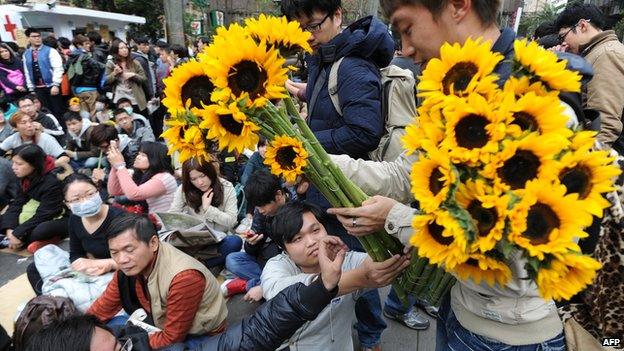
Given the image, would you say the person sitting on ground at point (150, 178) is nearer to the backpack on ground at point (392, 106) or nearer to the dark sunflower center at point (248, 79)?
the backpack on ground at point (392, 106)

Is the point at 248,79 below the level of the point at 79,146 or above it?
above

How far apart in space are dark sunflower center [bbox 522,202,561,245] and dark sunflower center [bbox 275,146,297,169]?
78 cm

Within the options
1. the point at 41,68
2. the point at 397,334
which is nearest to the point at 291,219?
the point at 397,334

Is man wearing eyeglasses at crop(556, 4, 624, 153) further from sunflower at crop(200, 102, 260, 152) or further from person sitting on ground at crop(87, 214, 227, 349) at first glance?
person sitting on ground at crop(87, 214, 227, 349)

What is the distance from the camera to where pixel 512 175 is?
3.23ft

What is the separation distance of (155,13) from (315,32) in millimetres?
24046

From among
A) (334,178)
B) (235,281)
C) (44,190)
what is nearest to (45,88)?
(44,190)

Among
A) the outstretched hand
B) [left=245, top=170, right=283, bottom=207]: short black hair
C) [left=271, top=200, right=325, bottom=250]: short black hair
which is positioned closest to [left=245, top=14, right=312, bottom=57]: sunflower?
the outstretched hand

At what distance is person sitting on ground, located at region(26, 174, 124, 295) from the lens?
131 inches

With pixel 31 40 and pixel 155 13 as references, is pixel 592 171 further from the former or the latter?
pixel 155 13

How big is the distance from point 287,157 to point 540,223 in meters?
0.85

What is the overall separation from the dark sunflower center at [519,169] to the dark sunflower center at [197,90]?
3.17ft

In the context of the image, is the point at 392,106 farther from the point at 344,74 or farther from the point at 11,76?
the point at 11,76

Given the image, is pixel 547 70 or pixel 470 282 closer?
pixel 547 70
